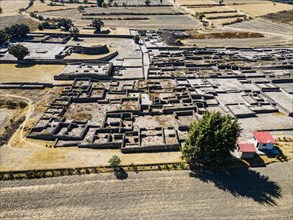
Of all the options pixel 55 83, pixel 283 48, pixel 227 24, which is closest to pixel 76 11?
pixel 227 24

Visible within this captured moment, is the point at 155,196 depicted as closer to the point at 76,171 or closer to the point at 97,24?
the point at 76,171

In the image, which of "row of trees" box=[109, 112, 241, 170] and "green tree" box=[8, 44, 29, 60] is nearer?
"row of trees" box=[109, 112, 241, 170]

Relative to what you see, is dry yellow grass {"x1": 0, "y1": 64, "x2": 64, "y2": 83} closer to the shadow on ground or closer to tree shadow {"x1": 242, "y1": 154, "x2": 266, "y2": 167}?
the shadow on ground

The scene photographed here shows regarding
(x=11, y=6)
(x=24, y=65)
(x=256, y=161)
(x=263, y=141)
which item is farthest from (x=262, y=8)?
(x=11, y=6)

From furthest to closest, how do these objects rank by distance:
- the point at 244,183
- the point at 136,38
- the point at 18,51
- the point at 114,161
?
1. the point at 136,38
2. the point at 18,51
3. the point at 114,161
4. the point at 244,183

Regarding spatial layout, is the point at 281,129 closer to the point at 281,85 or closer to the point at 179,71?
the point at 281,85

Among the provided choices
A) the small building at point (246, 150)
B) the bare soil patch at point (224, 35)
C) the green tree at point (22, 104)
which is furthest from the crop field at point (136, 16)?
the small building at point (246, 150)

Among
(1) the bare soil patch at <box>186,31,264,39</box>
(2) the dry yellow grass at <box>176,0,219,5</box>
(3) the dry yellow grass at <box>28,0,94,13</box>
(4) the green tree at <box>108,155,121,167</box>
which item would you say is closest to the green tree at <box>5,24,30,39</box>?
(3) the dry yellow grass at <box>28,0,94,13</box>
